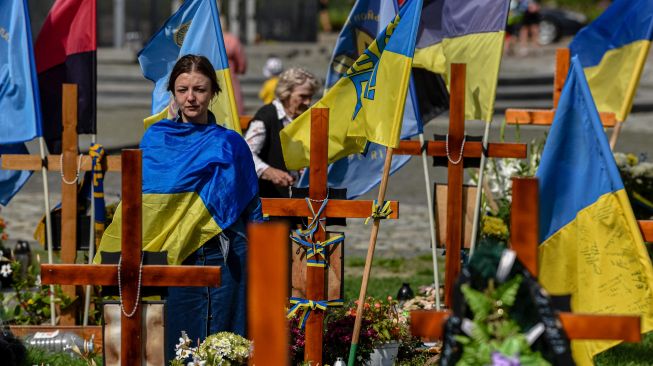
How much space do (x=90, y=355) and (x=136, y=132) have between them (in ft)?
41.5

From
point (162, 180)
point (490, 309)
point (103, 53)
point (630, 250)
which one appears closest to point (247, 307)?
point (162, 180)

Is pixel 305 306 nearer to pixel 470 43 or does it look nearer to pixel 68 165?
pixel 68 165

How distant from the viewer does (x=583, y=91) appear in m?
4.90

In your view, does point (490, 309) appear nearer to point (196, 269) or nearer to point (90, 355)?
point (196, 269)

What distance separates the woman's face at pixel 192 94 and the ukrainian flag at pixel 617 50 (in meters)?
3.79

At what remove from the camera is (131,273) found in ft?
16.2

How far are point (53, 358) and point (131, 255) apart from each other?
2.03 metres

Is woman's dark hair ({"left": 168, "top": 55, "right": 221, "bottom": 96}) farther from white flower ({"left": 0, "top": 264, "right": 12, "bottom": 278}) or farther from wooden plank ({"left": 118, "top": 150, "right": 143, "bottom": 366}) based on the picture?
white flower ({"left": 0, "top": 264, "right": 12, "bottom": 278})

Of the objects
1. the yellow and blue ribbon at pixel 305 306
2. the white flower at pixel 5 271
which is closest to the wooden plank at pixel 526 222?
the yellow and blue ribbon at pixel 305 306

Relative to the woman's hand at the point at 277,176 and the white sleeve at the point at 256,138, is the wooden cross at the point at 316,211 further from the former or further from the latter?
the white sleeve at the point at 256,138

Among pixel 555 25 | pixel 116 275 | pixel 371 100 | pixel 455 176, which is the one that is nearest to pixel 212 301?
pixel 116 275

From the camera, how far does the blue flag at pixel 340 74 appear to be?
7309mm

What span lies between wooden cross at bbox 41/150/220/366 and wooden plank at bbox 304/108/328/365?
1004 mm

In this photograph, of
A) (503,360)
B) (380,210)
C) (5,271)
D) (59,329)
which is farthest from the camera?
(5,271)
